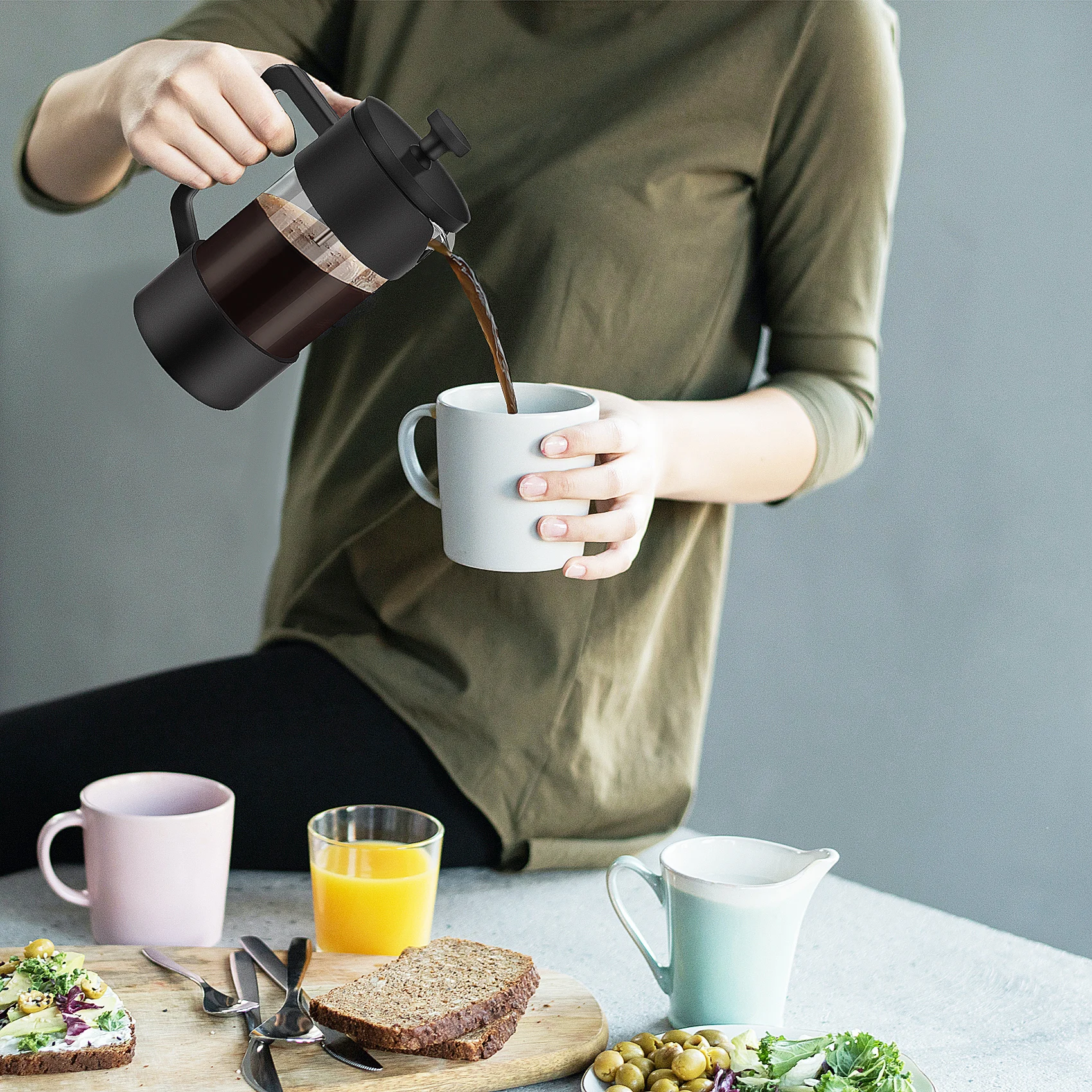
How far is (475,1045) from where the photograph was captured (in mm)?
729

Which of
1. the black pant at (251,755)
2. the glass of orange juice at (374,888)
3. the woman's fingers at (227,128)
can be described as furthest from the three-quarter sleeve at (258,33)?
the glass of orange juice at (374,888)

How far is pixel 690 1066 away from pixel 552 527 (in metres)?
0.33

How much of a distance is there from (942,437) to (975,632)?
301 millimetres

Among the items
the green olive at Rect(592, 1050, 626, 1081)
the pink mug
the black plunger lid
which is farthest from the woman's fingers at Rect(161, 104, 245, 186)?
the green olive at Rect(592, 1050, 626, 1081)

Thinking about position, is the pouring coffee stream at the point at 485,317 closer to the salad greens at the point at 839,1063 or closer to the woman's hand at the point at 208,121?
the woman's hand at the point at 208,121

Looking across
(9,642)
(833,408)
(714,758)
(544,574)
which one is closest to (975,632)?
(714,758)

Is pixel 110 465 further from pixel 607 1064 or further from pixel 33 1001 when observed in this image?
pixel 607 1064

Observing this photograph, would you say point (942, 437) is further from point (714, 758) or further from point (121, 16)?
point (121, 16)

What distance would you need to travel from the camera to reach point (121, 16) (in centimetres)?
194

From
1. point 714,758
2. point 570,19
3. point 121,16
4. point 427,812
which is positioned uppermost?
point 121,16

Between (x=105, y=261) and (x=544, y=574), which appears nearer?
(x=544, y=574)

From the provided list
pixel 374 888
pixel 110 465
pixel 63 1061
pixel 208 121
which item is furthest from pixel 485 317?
pixel 110 465

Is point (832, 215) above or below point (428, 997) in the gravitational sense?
above

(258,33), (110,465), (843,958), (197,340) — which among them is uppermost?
(258,33)
